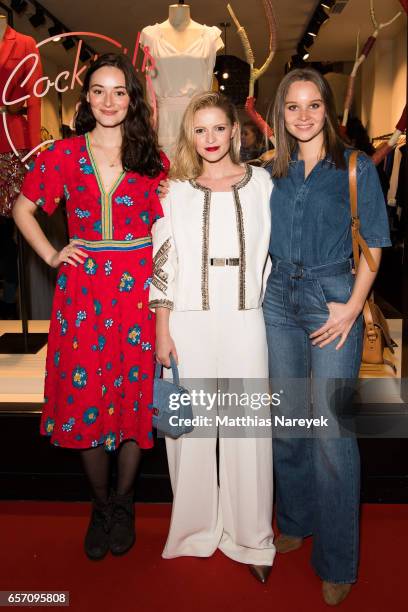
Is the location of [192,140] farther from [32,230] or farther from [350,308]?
[350,308]

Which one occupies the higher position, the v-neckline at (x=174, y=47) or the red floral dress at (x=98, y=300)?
the v-neckline at (x=174, y=47)

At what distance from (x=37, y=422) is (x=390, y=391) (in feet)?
5.38

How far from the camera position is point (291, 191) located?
2.26 metres

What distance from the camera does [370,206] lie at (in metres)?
2.16

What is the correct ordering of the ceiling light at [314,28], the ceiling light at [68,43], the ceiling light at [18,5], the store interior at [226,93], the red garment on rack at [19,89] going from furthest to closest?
the ceiling light at [314,28] < the ceiling light at [18,5] < the red garment on rack at [19,89] < the ceiling light at [68,43] < the store interior at [226,93]

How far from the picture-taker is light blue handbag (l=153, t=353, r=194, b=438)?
7.79 feet

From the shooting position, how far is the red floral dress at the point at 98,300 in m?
2.35

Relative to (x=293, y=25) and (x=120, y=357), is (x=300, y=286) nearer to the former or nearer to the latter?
(x=120, y=357)

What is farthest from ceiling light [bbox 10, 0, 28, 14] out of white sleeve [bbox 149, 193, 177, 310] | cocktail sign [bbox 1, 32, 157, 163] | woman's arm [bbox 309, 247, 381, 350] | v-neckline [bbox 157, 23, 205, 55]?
woman's arm [bbox 309, 247, 381, 350]

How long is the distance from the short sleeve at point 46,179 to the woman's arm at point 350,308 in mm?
1021

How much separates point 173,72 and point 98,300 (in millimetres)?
1775

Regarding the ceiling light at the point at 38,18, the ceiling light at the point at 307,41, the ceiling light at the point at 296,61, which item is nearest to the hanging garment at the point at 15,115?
the ceiling light at the point at 38,18

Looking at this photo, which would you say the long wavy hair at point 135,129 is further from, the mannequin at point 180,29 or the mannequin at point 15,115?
the mannequin at point 180,29

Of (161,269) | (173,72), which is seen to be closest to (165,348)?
(161,269)
